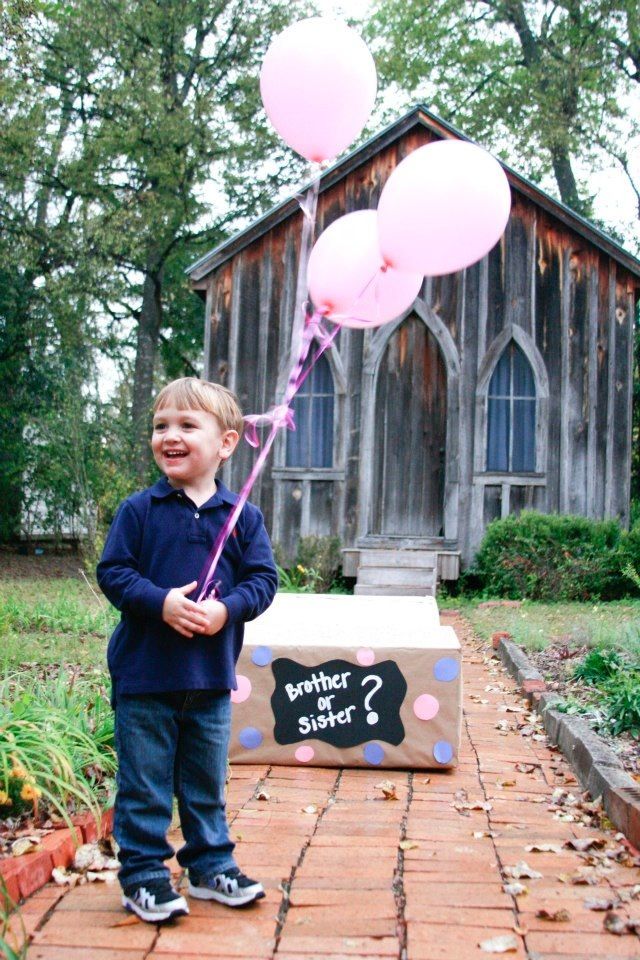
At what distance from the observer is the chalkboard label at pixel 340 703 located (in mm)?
4527

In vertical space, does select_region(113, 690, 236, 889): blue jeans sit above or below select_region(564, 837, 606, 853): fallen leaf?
above

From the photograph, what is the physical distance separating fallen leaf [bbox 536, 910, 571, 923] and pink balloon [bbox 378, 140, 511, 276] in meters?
2.16

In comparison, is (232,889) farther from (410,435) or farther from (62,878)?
(410,435)

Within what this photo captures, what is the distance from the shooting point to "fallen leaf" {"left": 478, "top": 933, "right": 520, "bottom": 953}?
2.53 metres

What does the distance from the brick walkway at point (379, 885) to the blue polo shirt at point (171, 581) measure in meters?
0.63

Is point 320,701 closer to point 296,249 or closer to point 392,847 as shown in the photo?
point 392,847

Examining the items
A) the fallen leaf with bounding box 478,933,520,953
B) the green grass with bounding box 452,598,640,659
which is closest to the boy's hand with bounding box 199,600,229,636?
the fallen leaf with bounding box 478,933,520,953

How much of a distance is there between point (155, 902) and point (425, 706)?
200cm

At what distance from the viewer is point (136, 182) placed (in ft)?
66.0

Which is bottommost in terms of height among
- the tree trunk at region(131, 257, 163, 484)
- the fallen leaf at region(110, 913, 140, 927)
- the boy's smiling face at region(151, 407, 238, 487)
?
the fallen leaf at region(110, 913, 140, 927)

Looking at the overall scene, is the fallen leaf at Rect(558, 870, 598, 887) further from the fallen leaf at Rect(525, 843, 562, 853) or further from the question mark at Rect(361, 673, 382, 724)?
the question mark at Rect(361, 673, 382, 724)

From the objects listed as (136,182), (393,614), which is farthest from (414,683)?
(136,182)

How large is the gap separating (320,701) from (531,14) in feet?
73.7

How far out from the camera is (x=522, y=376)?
39.7 ft
